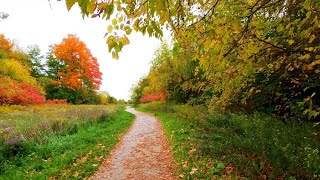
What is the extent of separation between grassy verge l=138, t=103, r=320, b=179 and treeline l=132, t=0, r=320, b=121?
728 mm

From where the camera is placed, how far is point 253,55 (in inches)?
134

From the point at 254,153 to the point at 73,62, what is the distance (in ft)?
118

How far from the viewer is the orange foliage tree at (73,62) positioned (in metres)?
35.4

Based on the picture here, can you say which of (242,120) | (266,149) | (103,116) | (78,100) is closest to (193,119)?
(242,120)

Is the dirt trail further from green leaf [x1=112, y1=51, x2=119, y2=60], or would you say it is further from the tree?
the tree

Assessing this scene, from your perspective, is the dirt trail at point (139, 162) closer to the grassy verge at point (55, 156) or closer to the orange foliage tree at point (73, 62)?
the grassy verge at point (55, 156)

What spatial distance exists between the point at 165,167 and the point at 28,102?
24.5 metres

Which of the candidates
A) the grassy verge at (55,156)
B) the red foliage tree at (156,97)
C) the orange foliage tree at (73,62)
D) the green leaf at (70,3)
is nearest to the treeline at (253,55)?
the green leaf at (70,3)

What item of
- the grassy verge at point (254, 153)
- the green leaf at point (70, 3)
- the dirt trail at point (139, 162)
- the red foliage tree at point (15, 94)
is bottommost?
Answer: the dirt trail at point (139, 162)

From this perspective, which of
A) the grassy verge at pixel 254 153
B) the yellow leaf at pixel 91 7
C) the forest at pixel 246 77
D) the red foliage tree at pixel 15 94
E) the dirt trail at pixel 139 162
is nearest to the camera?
the yellow leaf at pixel 91 7

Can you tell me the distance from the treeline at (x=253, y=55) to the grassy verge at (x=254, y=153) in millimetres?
728

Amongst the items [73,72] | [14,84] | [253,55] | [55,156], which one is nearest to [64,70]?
[73,72]

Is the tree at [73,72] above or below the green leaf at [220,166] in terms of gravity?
above

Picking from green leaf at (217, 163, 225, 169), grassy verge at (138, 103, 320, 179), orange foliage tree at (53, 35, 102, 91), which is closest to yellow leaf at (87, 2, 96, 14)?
grassy verge at (138, 103, 320, 179)
